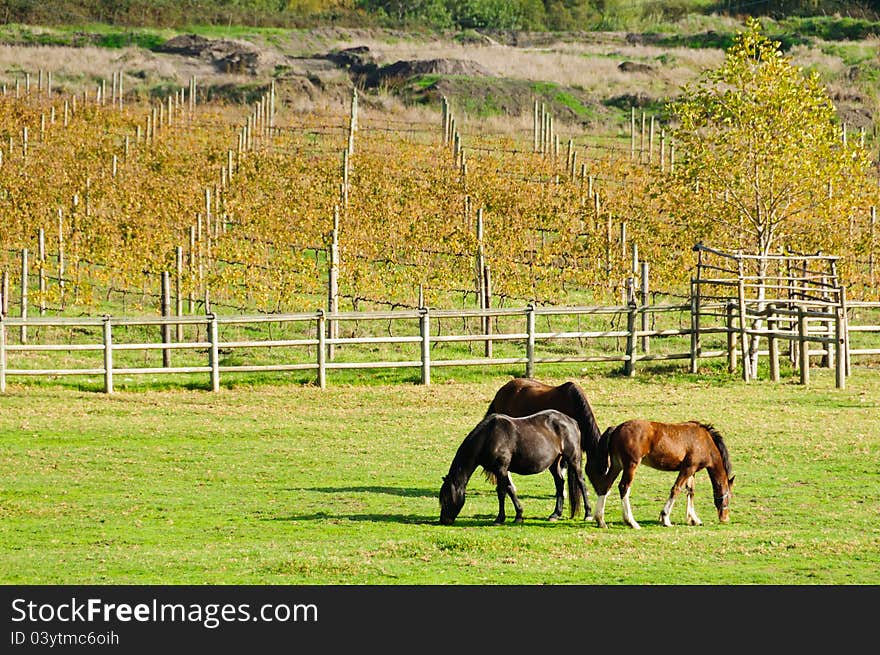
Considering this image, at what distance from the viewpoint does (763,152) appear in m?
27.0

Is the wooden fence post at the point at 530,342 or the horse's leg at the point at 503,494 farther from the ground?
the wooden fence post at the point at 530,342

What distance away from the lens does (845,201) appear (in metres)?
26.9

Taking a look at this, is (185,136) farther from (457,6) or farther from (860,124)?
(457,6)

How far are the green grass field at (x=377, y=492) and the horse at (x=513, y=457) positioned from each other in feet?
0.99

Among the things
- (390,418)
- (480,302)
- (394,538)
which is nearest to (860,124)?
(480,302)

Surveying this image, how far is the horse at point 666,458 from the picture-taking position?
13320 mm

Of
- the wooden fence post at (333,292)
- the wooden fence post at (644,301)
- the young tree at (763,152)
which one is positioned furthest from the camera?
the young tree at (763,152)

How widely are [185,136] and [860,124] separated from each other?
26.3 m

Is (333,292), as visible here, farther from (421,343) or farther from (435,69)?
(435,69)

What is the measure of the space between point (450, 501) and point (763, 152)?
1591cm

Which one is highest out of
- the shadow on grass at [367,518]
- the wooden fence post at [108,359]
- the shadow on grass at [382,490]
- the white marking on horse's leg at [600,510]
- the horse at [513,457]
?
the wooden fence post at [108,359]

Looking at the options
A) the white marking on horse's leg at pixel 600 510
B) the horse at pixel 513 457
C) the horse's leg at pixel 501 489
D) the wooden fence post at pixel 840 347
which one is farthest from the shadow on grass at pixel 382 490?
the wooden fence post at pixel 840 347

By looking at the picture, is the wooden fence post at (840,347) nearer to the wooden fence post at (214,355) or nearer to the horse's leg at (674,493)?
the wooden fence post at (214,355)

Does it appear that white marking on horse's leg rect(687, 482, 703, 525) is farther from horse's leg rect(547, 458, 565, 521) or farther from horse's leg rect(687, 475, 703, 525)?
horse's leg rect(547, 458, 565, 521)
